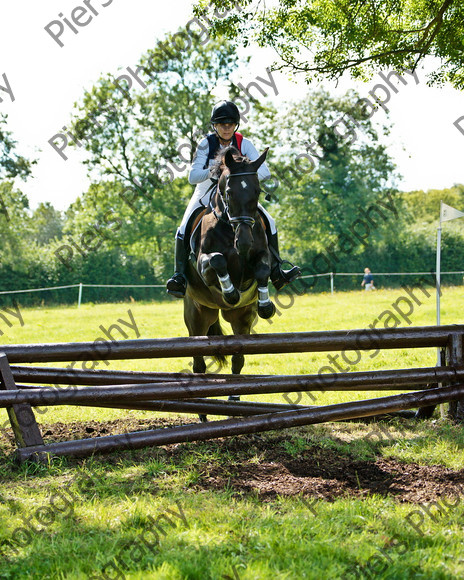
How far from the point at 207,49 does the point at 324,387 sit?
27128 mm

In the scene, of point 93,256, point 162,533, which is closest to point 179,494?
point 162,533

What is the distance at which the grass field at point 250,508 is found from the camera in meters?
2.10

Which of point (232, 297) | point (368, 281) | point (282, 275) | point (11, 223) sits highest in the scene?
point (11, 223)

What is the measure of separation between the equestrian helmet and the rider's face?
0.16 feet

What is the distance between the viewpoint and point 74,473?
10.6 feet

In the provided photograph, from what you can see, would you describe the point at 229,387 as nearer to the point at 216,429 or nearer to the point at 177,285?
the point at 216,429

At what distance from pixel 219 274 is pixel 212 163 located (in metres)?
1.14

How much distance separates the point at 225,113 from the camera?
4688 millimetres

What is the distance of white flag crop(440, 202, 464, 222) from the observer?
611 centimetres

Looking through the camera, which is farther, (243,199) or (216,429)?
(243,199)

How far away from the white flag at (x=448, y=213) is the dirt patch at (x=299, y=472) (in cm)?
343

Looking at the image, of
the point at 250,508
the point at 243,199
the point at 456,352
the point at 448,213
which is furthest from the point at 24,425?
the point at 448,213

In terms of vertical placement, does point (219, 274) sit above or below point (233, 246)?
below

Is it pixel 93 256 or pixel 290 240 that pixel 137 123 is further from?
pixel 290 240
